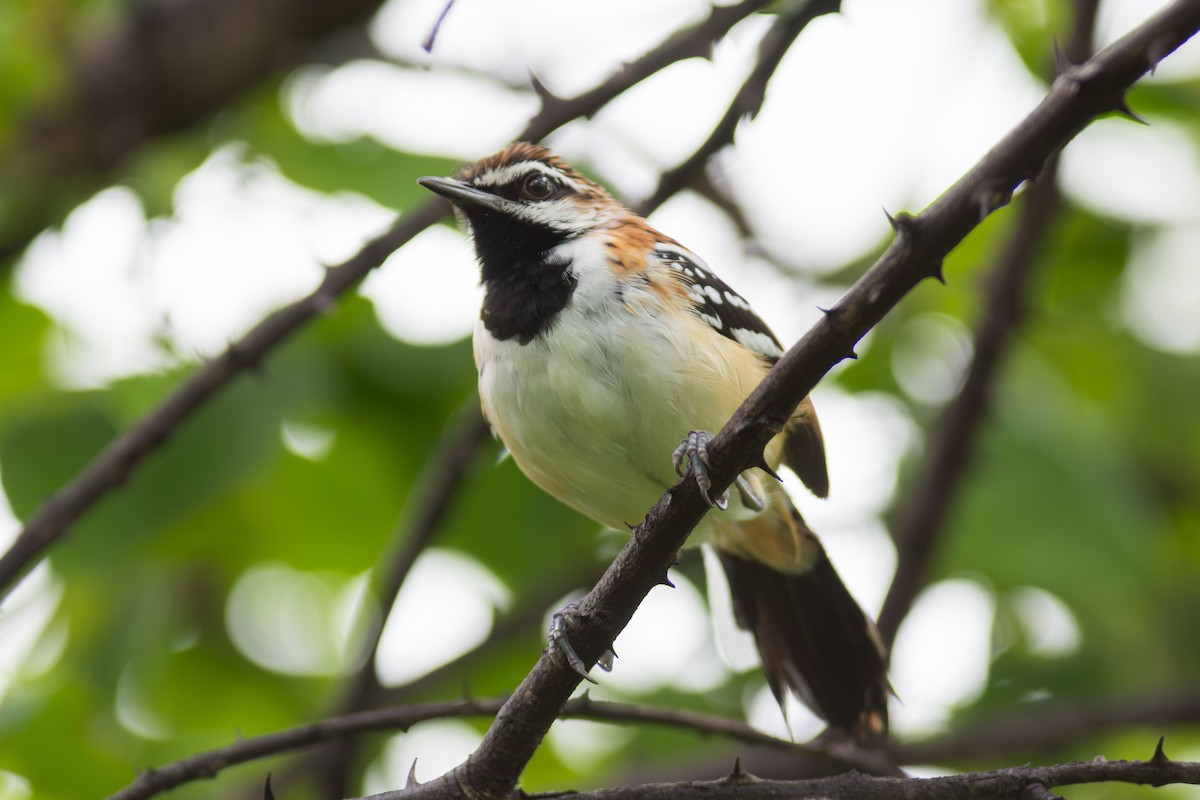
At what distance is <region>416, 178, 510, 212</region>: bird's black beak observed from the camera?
207 inches

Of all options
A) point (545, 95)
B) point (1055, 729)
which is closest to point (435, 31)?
point (545, 95)

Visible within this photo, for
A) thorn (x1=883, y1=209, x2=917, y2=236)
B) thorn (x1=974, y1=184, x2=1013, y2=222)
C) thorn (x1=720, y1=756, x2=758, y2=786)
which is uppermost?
thorn (x1=974, y1=184, x2=1013, y2=222)

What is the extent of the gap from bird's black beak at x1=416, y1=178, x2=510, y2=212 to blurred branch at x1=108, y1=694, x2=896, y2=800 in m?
2.27

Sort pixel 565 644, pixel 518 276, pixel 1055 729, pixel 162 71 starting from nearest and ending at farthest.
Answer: pixel 565 644 < pixel 518 276 < pixel 1055 729 < pixel 162 71

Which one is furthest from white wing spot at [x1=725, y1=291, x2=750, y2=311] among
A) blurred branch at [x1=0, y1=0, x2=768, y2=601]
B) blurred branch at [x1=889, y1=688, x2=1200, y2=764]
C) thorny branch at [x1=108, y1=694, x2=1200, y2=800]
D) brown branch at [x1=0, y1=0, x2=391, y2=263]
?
brown branch at [x1=0, y1=0, x2=391, y2=263]

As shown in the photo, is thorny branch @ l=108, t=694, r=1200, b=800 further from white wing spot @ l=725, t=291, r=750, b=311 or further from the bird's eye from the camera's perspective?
the bird's eye

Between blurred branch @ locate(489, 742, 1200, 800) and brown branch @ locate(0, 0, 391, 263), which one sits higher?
blurred branch @ locate(489, 742, 1200, 800)

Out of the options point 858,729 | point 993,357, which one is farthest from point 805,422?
point 993,357

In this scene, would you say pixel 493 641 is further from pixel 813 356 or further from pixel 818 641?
pixel 813 356

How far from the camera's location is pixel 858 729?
5395 millimetres

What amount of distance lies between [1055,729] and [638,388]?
3.25 meters

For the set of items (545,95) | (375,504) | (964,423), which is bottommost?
(375,504)

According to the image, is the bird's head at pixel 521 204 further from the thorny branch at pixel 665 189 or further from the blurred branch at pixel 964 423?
the blurred branch at pixel 964 423

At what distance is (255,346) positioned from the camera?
502 centimetres
